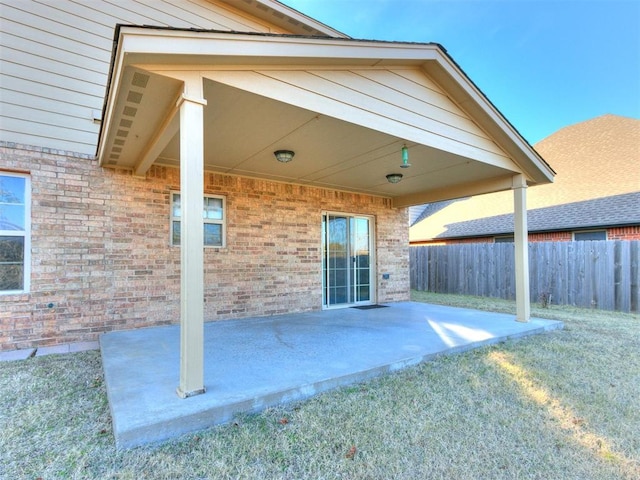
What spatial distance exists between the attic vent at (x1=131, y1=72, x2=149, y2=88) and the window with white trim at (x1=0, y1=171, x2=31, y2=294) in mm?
3083

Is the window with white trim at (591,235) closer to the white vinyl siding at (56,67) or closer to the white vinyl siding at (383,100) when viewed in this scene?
the white vinyl siding at (383,100)

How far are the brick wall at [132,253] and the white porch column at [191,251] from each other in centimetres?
309

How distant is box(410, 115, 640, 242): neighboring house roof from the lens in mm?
11453

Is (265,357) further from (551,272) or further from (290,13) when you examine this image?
(551,272)

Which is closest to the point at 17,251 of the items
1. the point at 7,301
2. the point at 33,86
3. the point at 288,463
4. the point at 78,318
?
the point at 7,301

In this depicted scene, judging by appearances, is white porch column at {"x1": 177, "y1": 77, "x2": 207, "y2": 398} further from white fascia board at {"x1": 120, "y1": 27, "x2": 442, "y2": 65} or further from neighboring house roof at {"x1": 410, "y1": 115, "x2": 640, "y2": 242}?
neighboring house roof at {"x1": 410, "y1": 115, "x2": 640, "y2": 242}

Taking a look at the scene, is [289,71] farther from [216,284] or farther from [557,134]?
[557,134]

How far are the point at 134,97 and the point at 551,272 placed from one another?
11.0 m

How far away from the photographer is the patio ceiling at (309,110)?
2975 mm

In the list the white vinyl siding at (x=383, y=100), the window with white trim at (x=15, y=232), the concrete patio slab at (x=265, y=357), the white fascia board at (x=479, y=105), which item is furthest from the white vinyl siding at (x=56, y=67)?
the white fascia board at (x=479, y=105)

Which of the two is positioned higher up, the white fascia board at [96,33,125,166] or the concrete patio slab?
the white fascia board at [96,33,125,166]

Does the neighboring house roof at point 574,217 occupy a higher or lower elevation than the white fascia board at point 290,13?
lower

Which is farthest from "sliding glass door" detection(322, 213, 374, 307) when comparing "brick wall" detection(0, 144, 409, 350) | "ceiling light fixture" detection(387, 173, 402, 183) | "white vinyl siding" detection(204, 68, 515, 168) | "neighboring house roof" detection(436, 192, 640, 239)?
"neighboring house roof" detection(436, 192, 640, 239)

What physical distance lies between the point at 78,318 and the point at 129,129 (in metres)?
2.95
